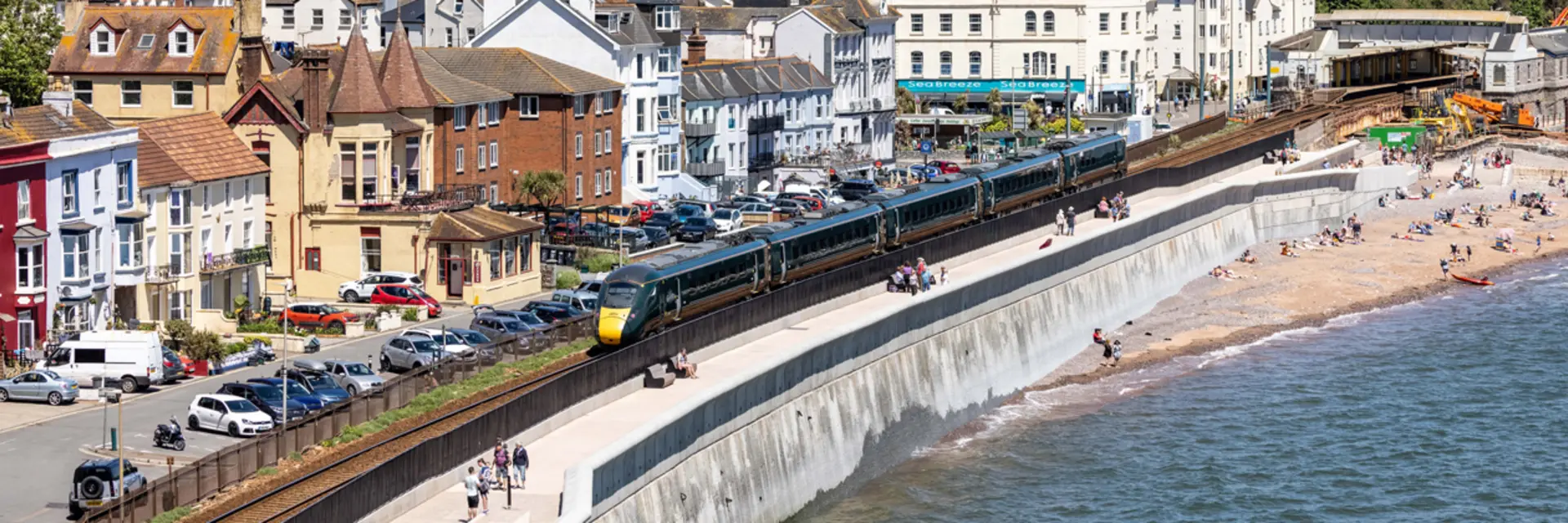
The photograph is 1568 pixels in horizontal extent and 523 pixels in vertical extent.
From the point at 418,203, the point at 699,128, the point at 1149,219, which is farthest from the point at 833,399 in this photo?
the point at 699,128

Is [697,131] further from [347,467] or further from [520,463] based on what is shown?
[520,463]

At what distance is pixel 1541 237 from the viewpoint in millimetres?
116000

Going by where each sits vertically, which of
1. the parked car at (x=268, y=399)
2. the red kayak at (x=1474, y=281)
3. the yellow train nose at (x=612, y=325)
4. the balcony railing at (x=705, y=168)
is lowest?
the red kayak at (x=1474, y=281)

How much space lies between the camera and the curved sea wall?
5053 cm

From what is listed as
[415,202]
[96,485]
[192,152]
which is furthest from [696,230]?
[96,485]

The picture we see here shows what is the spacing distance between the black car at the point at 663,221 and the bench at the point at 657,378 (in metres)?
37.9

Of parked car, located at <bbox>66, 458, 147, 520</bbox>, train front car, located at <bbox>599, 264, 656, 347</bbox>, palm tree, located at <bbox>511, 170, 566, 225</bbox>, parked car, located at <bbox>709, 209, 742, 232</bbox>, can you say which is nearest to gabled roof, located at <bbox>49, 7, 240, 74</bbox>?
palm tree, located at <bbox>511, 170, 566, 225</bbox>

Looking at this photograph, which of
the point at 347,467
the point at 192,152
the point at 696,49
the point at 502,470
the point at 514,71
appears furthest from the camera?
the point at 696,49

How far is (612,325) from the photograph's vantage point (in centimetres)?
5838

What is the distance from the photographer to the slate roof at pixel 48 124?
6469cm

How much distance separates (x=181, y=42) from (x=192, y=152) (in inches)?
496

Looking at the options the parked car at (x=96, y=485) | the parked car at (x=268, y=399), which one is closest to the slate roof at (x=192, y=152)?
the parked car at (x=268, y=399)

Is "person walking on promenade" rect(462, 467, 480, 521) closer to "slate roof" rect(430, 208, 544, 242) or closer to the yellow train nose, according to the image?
the yellow train nose

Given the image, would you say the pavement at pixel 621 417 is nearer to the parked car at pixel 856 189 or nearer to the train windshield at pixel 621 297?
the train windshield at pixel 621 297
